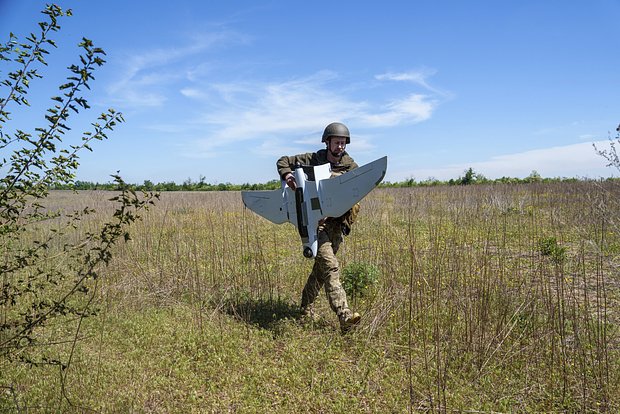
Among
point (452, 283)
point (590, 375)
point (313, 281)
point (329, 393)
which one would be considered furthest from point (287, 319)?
point (590, 375)

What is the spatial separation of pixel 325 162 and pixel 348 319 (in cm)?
175

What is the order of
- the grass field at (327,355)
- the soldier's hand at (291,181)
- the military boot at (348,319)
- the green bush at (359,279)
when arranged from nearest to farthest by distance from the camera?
1. the grass field at (327,355)
2. the military boot at (348,319)
3. the soldier's hand at (291,181)
4. the green bush at (359,279)

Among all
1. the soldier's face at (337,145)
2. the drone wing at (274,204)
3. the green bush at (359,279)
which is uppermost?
the soldier's face at (337,145)

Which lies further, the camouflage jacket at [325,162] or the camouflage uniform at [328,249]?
the camouflage jacket at [325,162]

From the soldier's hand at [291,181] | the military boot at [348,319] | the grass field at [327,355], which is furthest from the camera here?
the soldier's hand at [291,181]

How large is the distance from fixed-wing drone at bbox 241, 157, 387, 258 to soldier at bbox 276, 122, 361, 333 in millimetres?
147

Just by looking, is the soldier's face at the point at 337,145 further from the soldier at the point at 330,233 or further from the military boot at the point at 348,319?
the military boot at the point at 348,319

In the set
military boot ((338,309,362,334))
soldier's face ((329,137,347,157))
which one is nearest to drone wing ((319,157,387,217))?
soldier's face ((329,137,347,157))

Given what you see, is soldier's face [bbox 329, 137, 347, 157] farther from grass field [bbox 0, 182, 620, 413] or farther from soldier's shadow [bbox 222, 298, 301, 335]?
soldier's shadow [bbox 222, 298, 301, 335]

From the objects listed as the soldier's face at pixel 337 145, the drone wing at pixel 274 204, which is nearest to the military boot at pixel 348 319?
the drone wing at pixel 274 204

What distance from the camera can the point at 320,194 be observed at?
3996mm

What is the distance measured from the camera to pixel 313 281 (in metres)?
4.40

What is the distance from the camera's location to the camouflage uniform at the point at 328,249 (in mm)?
4016

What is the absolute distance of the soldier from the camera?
13.2 feet
